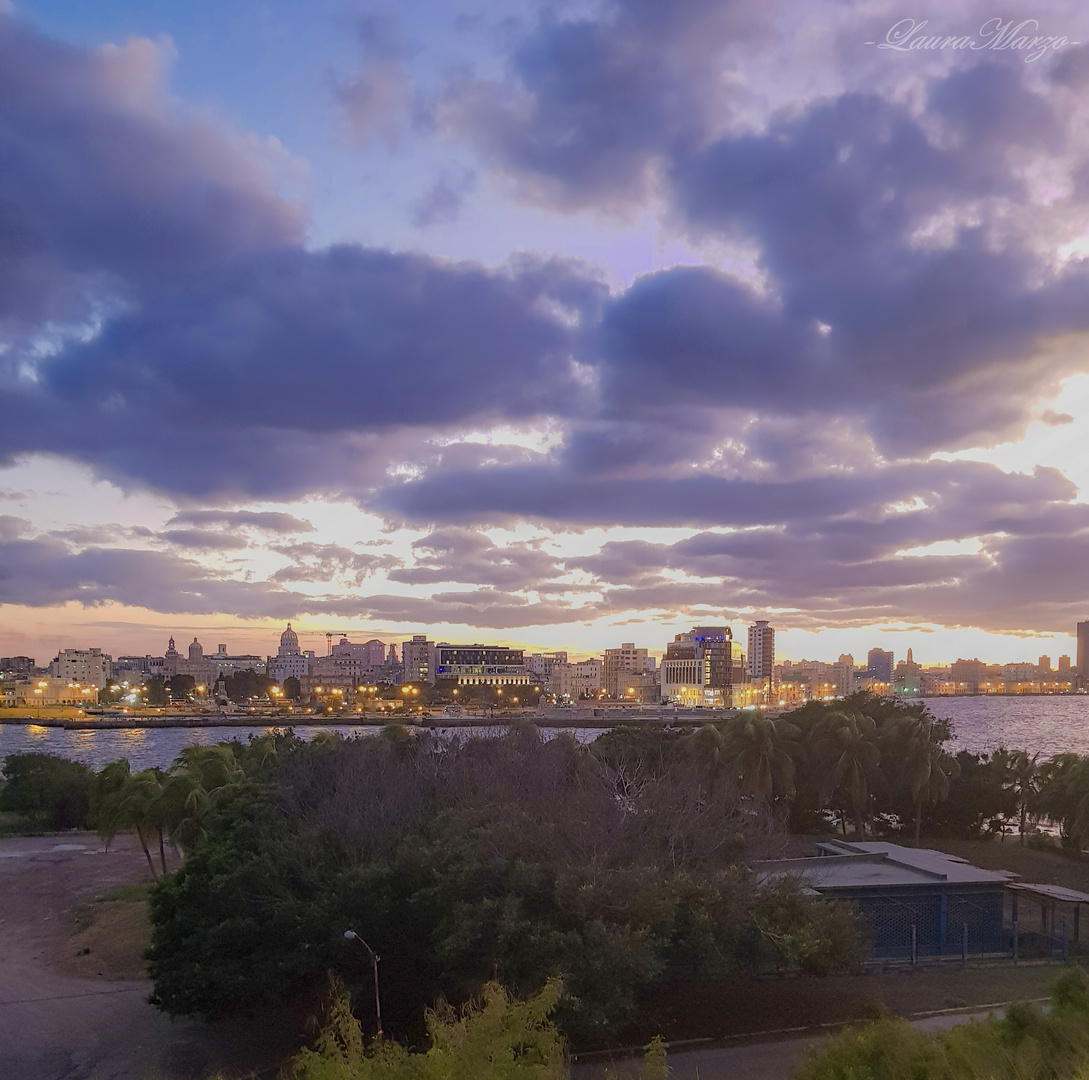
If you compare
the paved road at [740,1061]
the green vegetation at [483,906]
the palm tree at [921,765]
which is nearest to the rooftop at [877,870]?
the green vegetation at [483,906]

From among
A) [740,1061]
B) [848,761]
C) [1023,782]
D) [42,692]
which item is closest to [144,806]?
[740,1061]

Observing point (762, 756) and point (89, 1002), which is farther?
point (762, 756)

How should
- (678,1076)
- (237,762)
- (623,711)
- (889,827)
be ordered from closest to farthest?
(678,1076), (237,762), (889,827), (623,711)

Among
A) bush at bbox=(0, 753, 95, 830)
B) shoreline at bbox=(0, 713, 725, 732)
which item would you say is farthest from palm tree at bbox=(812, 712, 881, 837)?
shoreline at bbox=(0, 713, 725, 732)

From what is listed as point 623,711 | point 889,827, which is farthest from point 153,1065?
point 623,711

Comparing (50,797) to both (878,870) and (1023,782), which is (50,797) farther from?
(1023,782)

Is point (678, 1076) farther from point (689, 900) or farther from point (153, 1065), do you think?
point (153, 1065)
